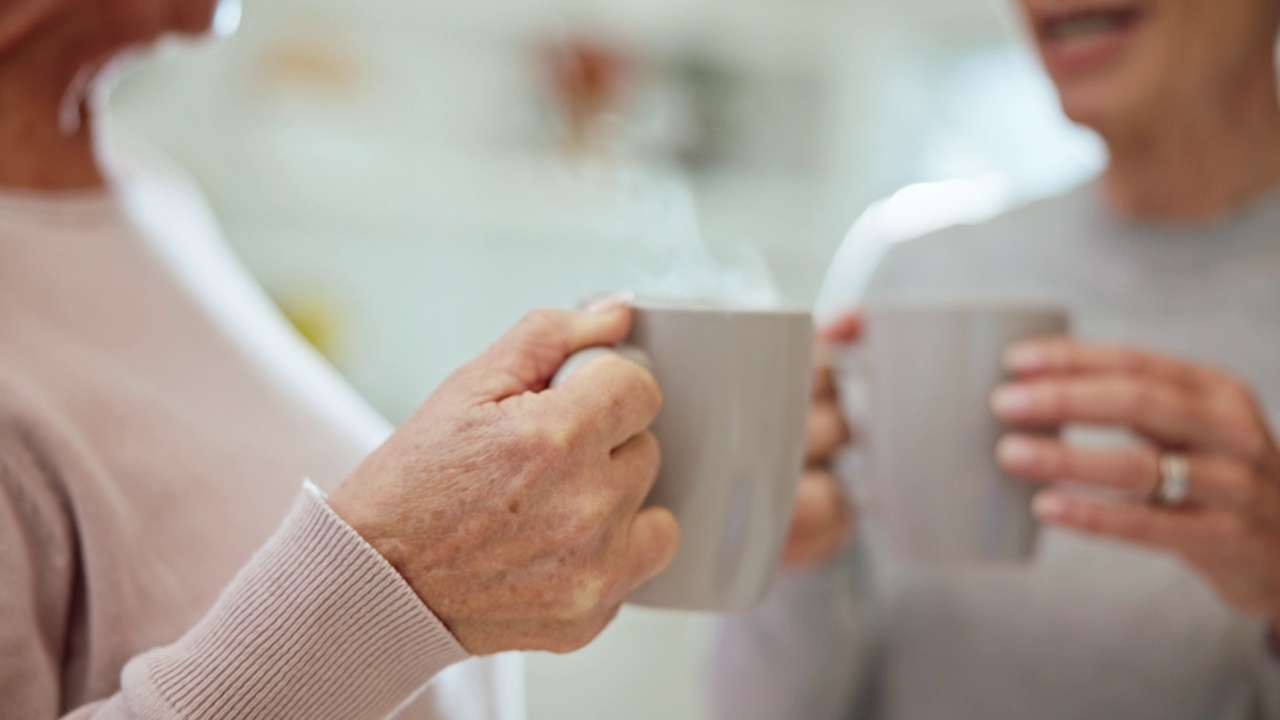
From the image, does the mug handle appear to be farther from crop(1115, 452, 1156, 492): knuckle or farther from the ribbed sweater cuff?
crop(1115, 452, 1156, 492): knuckle

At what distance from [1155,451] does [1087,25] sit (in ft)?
1.22

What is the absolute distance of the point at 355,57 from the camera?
1.98 m

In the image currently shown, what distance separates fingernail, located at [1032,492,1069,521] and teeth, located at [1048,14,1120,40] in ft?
1.28

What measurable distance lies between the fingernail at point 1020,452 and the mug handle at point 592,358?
26 centimetres

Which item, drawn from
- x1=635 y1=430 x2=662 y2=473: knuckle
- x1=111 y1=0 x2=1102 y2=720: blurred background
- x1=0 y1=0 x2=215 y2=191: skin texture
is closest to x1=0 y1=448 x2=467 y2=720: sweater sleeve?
x1=635 y1=430 x2=662 y2=473: knuckle

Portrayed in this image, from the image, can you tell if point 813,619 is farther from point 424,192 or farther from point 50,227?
point 424,192

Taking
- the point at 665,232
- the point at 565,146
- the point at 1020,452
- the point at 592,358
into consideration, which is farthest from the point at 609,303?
the point at 665,232

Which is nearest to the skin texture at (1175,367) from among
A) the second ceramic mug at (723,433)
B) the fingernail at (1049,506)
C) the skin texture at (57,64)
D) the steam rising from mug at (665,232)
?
the fingernail at (1049,506)

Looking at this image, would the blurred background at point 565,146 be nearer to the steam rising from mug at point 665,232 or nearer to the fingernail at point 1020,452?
the steam rising from mug at point 665,232

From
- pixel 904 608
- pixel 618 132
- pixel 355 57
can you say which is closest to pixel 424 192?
pixel 355 57

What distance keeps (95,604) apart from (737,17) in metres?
2.21

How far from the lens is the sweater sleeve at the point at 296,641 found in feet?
1.08

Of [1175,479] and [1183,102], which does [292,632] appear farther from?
[1183,102]

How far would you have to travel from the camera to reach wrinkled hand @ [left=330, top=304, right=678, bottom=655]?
1.09ft
